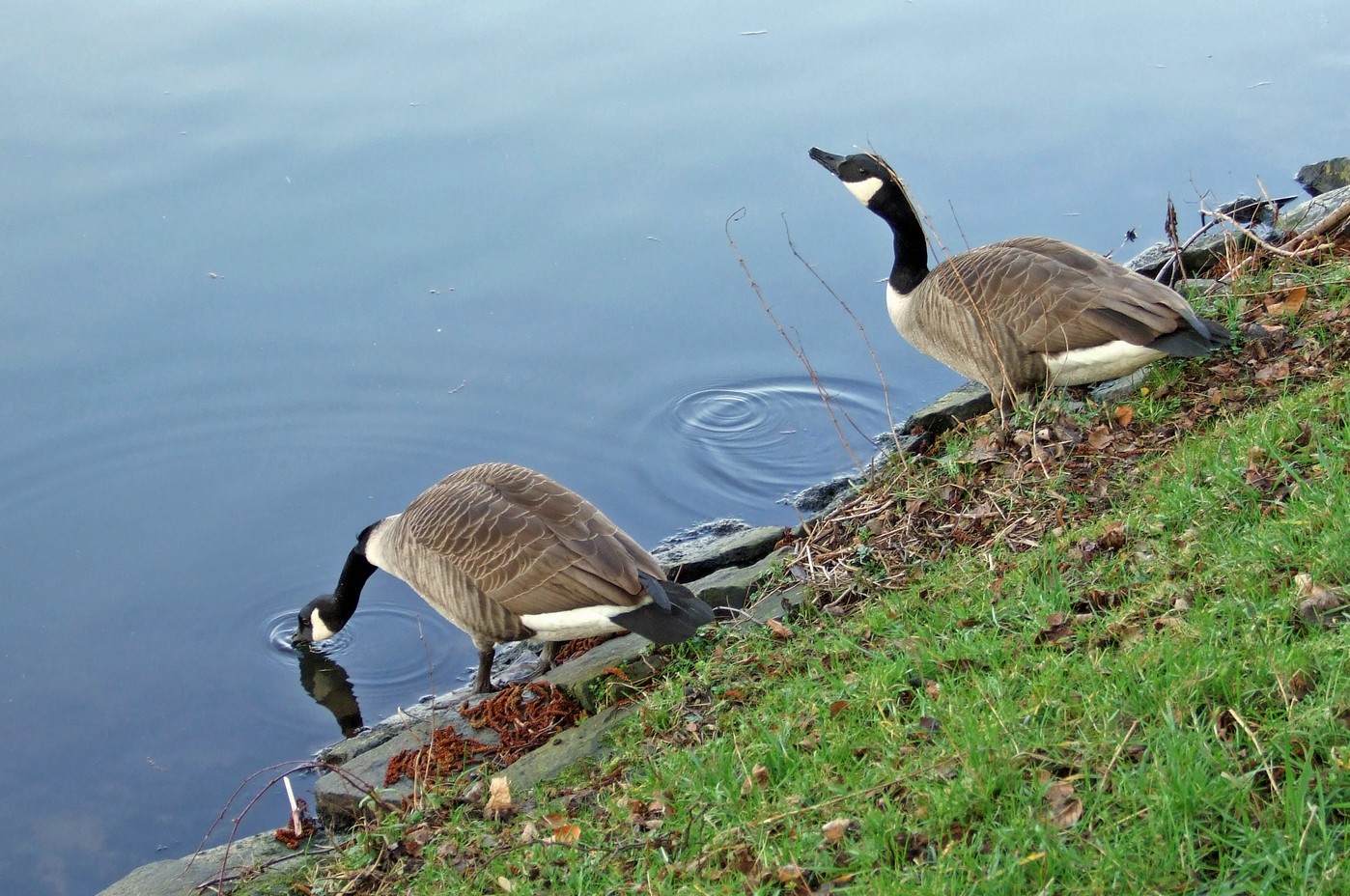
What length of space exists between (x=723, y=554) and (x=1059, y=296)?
246 centimetres

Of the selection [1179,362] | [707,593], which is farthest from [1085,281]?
[707,593]

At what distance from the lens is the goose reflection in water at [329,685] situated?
23.9 feet

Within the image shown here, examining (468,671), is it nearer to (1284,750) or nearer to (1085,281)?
(1085,281)

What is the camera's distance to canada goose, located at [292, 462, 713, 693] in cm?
556

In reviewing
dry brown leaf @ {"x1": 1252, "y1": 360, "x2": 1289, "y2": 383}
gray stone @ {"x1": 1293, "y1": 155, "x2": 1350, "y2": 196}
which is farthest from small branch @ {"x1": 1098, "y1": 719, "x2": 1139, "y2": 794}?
gray stone @ {"x1": 1293, "y1": 155, "x2": 1350, "y2": 196}

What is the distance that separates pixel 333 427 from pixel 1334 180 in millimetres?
9434

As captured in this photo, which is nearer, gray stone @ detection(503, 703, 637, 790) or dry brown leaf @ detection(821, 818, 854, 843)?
dry brown leaf @ detection(821, 818, 854, 843)

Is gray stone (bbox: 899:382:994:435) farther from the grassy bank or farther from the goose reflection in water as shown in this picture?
the goose reflection in water

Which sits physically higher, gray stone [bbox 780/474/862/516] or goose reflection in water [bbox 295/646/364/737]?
gray stone [bbox 780/474/862/516]

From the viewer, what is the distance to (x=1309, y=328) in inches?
246

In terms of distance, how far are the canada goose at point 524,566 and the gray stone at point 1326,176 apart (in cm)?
872

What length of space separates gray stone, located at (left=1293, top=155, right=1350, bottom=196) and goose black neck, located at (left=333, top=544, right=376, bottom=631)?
9281 millimetres

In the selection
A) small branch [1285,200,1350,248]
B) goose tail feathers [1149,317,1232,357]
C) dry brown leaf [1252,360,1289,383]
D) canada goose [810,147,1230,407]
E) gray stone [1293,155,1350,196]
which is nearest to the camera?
dry brown leaf [1252,360,1289,383]

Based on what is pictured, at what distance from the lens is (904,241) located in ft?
27.2
